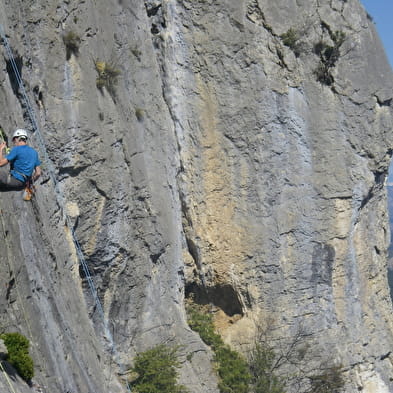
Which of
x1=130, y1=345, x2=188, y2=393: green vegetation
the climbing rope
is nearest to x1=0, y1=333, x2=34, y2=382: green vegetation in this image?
the climbing rope

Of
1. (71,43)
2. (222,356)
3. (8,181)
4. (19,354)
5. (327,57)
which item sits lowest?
(222,356)

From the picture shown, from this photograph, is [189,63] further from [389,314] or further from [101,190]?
[389,314]

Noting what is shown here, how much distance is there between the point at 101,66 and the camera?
1670 cm

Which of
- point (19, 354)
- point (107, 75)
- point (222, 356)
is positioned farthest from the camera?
point (222, 356)

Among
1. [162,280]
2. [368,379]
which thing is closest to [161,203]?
[162,280]

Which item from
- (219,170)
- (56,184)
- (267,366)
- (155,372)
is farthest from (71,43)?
(267,366)

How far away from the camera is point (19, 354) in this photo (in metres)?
10.0

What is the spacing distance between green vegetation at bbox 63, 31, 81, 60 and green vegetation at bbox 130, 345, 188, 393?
23.1ft

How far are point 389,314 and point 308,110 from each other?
7.38 meters

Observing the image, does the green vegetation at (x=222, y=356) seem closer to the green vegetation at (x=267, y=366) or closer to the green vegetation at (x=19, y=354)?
the green vegetation at (x=267, y=366)

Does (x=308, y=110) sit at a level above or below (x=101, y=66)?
below

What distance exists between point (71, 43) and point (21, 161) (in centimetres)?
612

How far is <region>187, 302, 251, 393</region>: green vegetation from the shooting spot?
1933 cm

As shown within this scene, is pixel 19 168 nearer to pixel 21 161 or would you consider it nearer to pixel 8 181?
pixel 21 161
